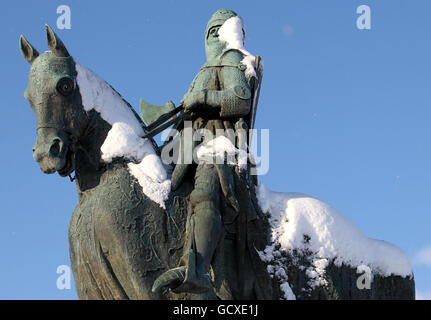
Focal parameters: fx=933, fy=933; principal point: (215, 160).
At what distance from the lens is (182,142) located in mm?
10328

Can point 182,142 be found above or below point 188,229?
above

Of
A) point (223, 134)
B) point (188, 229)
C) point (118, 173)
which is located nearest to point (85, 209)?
point (118, 173)

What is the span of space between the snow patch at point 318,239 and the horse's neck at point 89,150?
186cm

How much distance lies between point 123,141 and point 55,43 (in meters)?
1.28

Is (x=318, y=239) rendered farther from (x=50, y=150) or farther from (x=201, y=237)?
(x=50, y=150)

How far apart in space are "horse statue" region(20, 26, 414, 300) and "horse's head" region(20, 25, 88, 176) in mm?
11

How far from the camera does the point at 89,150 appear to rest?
399 inches

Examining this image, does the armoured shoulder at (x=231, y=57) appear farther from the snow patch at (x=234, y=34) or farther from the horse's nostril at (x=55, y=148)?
the horse's nostril at (x=55, y=148)

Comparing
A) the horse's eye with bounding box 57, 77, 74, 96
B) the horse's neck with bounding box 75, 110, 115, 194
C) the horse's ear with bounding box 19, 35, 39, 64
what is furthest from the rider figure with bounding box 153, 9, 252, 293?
the horse's ear with bounding box 19, 35, 39, 64

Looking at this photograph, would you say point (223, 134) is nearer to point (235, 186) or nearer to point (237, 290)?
point (235, 186)

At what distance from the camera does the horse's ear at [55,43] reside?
32.9 ft

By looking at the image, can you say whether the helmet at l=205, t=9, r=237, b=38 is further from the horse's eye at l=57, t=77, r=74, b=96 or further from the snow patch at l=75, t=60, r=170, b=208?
the horse's eye at l=57, t=77, r=74, b=96

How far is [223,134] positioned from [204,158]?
0.46 metres
